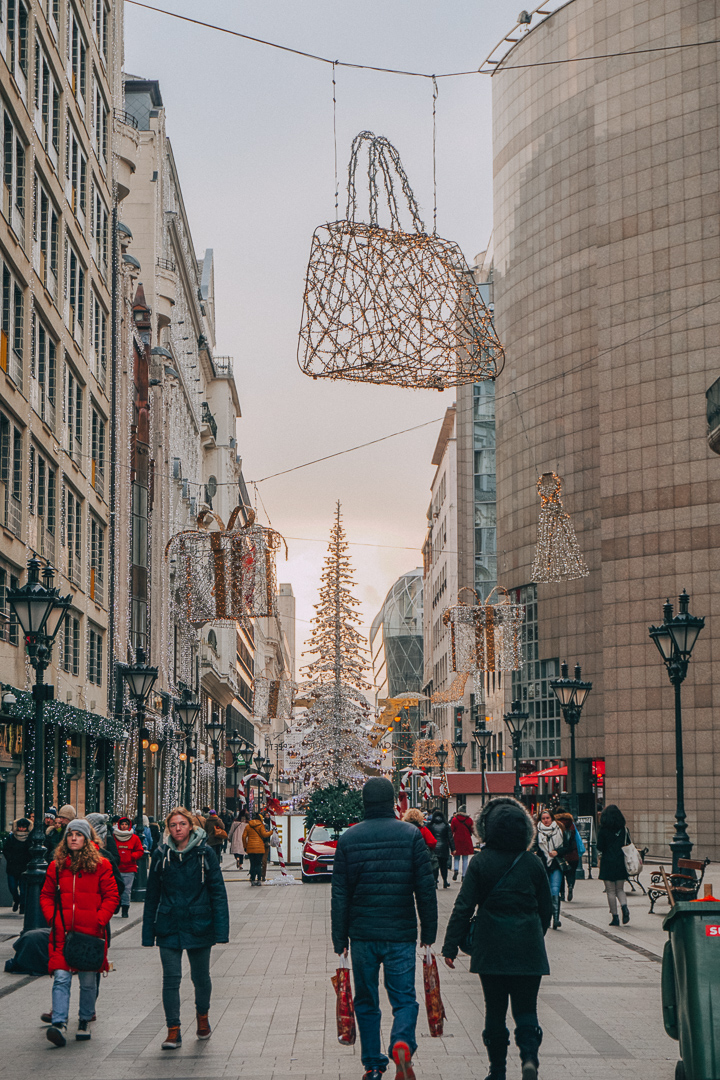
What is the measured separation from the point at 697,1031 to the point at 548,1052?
218 cm

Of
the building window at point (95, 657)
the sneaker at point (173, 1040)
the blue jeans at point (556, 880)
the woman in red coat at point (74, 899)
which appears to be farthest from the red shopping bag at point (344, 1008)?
the building window at point (95, 657)

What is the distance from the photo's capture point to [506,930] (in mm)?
8086

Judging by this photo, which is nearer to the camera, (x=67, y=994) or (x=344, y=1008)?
(x=344, y=1008)

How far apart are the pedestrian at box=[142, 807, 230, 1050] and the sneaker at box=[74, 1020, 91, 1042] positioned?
76 centimetres

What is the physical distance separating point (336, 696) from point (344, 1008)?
3953cm

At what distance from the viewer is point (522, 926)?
8.11 m

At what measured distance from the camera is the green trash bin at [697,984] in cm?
778

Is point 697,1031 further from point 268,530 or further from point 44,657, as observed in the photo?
point 268,530

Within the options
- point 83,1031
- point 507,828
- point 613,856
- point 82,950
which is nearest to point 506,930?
point 507,828

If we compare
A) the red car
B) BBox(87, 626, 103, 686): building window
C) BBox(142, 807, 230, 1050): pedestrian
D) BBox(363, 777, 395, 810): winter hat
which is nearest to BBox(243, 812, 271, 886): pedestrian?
the red car

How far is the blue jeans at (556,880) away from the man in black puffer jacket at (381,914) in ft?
39.9

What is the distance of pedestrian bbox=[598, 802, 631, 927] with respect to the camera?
19.6m

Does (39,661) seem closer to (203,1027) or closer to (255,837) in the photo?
(203,1027)

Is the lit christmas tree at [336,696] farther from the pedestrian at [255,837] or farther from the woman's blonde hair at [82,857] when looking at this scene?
the woman's blonde hair at [82,857]
